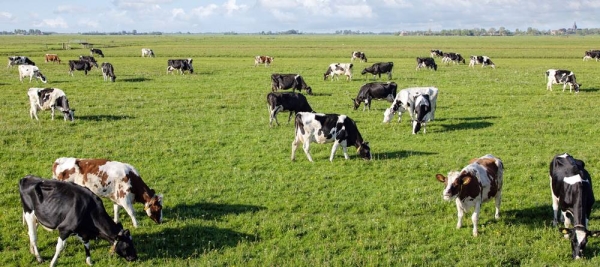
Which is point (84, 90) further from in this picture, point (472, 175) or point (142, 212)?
point (472, 175)

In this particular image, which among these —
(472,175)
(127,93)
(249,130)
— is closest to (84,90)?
(127,93)

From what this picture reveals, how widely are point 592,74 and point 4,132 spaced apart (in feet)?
141

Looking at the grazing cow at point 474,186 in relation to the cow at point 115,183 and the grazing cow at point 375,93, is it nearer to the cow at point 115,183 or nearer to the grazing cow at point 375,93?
the cow at point 115,183

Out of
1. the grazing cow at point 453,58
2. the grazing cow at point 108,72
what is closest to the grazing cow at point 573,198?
the grazing cow at point 108,72

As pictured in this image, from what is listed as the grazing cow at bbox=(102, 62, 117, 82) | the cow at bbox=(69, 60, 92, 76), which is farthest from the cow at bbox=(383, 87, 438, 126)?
the cow at bbox=(69, 60, 92, 76)

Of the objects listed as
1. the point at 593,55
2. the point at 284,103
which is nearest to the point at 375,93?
the point at 284,103

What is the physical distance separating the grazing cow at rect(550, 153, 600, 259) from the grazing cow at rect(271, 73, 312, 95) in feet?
65.9

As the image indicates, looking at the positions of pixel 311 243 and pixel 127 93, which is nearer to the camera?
pixel 311 243

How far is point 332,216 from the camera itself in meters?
11.3

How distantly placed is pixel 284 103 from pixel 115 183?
11.8 m

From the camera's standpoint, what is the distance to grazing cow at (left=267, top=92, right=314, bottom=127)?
21391mm

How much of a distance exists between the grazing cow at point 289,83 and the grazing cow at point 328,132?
46.1ft

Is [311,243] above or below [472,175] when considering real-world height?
below

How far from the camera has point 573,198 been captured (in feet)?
32.1
